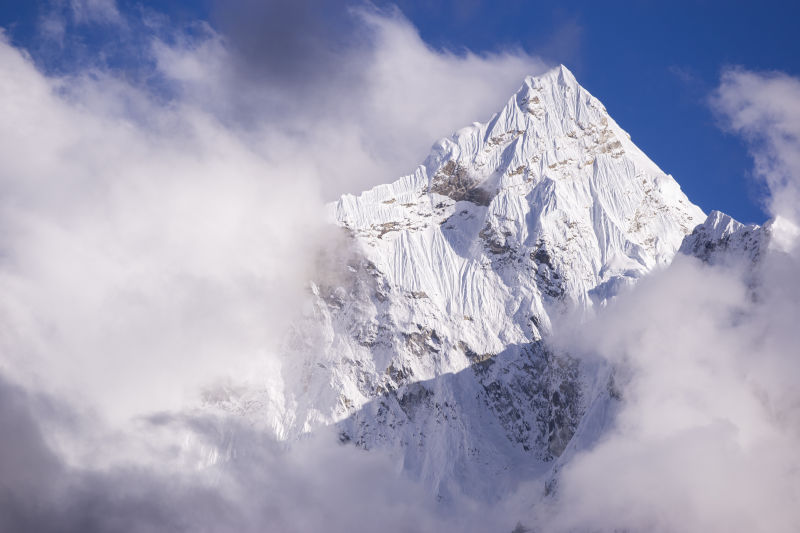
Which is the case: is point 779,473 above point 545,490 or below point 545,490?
below

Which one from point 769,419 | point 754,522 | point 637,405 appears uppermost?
point 637,405

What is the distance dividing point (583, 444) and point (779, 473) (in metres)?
38.3

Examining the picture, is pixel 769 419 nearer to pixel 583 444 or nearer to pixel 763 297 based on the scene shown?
pixel 763 297

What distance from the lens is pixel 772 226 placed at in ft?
621

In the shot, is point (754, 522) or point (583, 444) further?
point (583, 444)

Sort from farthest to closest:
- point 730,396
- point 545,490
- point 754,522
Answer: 1. point 545,490
2. point 730,396
3. point 754,522

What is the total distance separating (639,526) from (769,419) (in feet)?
104

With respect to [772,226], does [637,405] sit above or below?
below

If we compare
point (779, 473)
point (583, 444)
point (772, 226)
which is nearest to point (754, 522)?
point (779, 473)

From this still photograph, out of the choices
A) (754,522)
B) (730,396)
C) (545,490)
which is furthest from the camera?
(545,490)

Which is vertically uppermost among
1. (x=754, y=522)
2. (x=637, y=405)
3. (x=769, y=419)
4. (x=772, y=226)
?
(x=772, y=226)

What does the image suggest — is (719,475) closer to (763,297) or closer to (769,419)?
(769,419)

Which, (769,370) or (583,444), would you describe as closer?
(769,370)

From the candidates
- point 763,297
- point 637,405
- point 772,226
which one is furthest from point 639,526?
point 772,226
